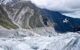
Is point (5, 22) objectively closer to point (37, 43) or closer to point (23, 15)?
point (23, 15)

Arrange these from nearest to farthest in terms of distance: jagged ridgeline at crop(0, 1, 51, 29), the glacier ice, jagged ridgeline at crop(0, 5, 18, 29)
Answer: the glacier ice, jagged ridgeline at crop(0, 5, 18, 29), jagged ridgeline at crop(0, 1, 51, 29)

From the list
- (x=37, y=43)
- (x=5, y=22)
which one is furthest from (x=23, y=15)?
(x=37, y=43)

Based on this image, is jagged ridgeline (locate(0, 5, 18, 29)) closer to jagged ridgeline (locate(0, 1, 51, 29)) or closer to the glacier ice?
jagged ridgeline (locate(0, 1, 51, 29))

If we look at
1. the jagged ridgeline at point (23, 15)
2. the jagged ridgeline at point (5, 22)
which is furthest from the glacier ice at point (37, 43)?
the jagged ridgeline at point (23, 15)

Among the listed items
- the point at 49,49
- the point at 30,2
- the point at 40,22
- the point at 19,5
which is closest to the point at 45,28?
the point at 40,22

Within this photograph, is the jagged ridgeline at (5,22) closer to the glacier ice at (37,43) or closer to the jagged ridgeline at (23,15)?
the jagged ridgeline at (23,15)

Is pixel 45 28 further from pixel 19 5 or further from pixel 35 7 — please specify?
pixel 19 5

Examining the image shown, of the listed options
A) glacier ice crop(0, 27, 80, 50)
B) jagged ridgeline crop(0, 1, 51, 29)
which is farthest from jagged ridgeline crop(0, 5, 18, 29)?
glacier ice crop(0, 27, 80, 50)

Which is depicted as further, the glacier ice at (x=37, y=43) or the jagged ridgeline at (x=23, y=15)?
the jagged ridgeline at (x=23, y=15)
